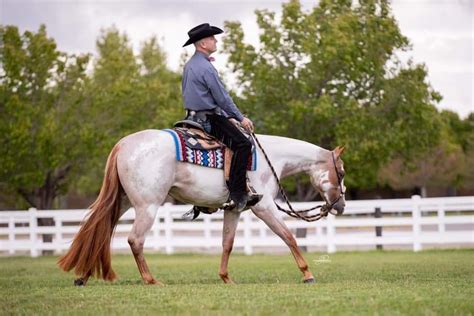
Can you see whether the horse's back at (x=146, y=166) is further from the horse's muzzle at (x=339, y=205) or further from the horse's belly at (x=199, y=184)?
the horse's muzzle at (x=339, y=205)

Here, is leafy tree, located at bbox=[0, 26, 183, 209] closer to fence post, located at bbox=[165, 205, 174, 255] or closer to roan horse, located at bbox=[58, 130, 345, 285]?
fence post, located at bbox=[165, 205, 174, 255]

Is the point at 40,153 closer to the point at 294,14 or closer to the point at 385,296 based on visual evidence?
the point at 294,14

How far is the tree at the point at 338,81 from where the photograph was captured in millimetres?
23438

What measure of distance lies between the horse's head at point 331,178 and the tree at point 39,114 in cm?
1439

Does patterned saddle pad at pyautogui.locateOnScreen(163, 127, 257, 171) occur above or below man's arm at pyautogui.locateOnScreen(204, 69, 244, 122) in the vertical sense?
below

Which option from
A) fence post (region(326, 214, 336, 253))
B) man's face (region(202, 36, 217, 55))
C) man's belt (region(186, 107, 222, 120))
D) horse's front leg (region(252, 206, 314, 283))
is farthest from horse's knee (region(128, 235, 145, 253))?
fence post (region(326, 214, 336, 253))

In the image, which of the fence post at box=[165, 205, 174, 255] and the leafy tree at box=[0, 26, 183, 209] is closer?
the fence post at box=[165, 205, 174, 255]

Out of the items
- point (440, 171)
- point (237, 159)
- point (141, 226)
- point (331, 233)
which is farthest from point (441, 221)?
point (440, 171)

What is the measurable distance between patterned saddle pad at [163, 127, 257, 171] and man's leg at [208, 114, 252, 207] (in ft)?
0.59

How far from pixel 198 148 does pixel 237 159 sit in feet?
1.66

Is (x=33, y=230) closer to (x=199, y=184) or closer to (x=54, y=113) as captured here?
(x=54, y=113)

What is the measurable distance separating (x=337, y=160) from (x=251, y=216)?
1093 centimetres

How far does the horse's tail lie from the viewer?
10.2 meters

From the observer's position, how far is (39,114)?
82.3 feet
